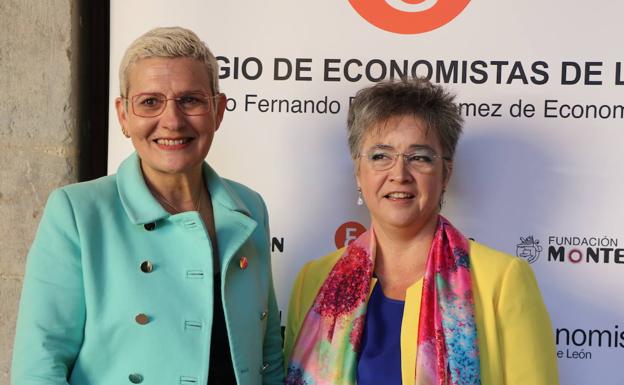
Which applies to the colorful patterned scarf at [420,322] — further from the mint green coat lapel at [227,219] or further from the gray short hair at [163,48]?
the gray short hair at [163,48]

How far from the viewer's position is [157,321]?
194 centimetres

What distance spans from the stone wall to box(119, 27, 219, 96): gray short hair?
92 centimetres

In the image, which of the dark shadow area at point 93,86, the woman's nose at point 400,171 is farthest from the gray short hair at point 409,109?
the dark shadow area at point 93,86

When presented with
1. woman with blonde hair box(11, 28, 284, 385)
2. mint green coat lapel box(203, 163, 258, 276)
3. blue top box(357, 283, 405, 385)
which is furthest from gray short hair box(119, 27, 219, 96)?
blue top box(357, 283, 405, 385)

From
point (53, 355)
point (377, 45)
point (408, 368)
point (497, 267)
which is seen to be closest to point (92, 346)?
point (53, 355)

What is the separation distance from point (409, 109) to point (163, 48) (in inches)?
29.9

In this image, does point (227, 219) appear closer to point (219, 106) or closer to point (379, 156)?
point (219, 106)

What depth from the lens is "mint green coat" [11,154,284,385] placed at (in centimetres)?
187

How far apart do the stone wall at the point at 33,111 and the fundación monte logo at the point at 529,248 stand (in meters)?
1.75

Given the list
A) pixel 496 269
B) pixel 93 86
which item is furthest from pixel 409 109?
pixel 93 86

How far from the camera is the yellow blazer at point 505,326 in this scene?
2.12 m

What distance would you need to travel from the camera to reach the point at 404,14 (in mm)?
2900

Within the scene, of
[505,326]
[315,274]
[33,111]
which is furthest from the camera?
[33,111]

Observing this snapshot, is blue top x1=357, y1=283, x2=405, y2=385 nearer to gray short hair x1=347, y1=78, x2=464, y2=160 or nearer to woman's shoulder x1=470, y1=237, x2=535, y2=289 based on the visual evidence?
woman's shoulder x1=470, y1=237, x2=535, y2=289
